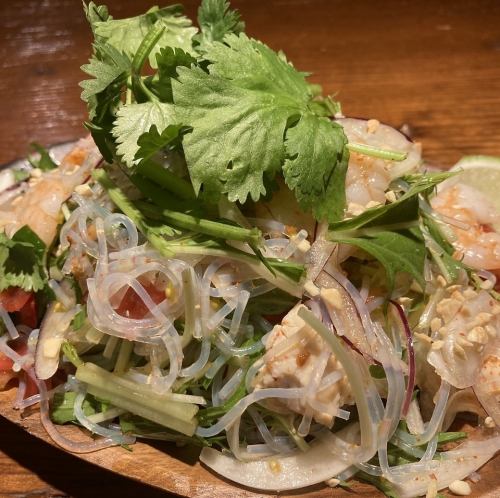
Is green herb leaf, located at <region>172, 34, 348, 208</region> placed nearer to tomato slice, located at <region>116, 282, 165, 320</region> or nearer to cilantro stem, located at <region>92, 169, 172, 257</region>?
cilantro stem, located at <region>92, 169, 172, 257</region>

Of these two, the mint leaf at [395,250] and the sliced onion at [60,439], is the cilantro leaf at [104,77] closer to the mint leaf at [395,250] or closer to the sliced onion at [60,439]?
the mint leaf at [395,250]

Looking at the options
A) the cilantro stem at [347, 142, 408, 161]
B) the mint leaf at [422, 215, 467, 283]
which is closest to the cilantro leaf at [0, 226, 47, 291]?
the cilantro stem at [347, 142, 408, 161]

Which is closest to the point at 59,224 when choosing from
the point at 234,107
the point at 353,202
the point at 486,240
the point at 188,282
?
the point at 188,282

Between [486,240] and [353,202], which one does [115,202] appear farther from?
[486,240]

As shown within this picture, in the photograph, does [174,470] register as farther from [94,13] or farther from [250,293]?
[94,13]

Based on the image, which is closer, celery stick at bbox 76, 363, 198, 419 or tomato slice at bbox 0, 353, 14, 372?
celery stick at bbox 76, 363, 198, 419

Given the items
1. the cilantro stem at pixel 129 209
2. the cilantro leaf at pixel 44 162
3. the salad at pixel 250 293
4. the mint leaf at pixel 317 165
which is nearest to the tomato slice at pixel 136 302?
the salad at pixel 250 293


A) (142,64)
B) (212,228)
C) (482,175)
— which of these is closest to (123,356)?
(212,228)
